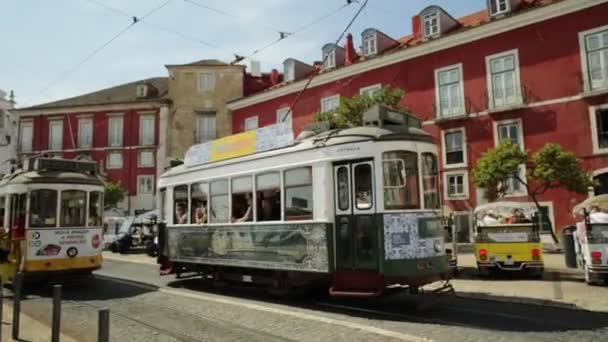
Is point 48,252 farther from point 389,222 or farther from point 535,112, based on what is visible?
point 535,112

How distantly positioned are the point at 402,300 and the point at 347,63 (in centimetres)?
2314

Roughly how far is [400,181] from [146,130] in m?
36.0

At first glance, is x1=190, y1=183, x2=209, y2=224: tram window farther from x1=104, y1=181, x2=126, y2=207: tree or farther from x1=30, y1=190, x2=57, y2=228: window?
x1=104, y1=181, x2=126, y2=207: tree

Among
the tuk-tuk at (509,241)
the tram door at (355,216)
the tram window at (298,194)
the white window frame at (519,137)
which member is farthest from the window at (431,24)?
the tram door at (355,216)

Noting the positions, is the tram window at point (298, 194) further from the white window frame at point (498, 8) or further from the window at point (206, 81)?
the window at point (206, 81)

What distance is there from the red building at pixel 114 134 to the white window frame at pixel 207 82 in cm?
309

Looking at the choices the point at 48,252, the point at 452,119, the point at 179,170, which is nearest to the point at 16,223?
the point at 48,252

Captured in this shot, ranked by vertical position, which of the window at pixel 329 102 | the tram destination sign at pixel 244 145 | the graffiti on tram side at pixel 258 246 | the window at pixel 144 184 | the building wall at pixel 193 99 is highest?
the building wall at pixel 193 99

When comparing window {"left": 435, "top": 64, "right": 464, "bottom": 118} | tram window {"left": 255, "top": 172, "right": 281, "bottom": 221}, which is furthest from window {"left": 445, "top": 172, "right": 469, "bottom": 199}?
tram window {"left": 255, "top": 172, "right": 281, "bottom": 221}

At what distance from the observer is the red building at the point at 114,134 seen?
40.4 m

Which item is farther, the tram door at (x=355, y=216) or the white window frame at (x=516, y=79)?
the white window frame at (x=516, y=79)

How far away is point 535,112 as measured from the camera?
74.0 ft

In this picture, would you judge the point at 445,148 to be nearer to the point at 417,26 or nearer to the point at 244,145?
the point at 417,26

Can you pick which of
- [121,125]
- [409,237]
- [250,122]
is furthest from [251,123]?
[409,237]
